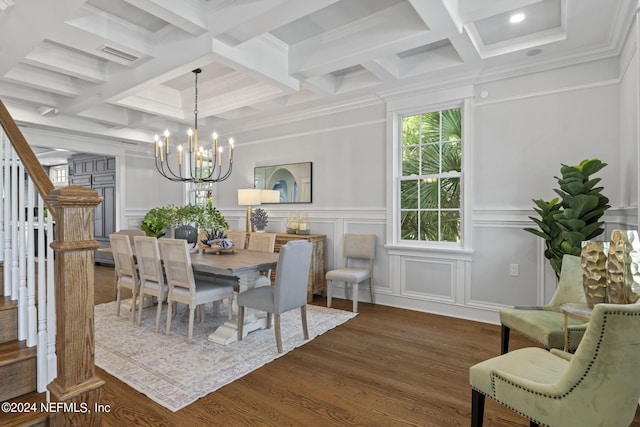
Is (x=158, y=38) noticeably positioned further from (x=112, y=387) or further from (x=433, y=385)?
(x=433, y=385)

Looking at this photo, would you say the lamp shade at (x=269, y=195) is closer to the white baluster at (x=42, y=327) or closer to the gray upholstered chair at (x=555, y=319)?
the gray upholstered chair at (x=555, y=319)

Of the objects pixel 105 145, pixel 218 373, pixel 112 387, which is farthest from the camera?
pixel 105 145

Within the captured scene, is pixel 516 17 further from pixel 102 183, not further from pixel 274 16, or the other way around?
pixel 102 183

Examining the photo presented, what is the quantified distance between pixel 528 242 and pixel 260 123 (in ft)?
13.5

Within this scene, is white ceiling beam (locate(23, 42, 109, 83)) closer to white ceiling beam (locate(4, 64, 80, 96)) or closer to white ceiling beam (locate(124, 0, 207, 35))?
white ceiling beam (locate(4, 64, 80, 96))

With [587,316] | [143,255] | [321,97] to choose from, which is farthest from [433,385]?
[321,97]

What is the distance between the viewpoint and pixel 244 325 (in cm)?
330

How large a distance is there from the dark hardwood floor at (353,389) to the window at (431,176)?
1.28m

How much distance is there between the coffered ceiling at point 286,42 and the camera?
8.64 ft

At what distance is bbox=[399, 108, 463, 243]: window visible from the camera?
407 cm

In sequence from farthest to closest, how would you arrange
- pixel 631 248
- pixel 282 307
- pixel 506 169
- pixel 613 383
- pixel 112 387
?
pixel 506 169 → pixel 282 307 → pixel 112 387 → pixel 631 248 → pixel 613 383

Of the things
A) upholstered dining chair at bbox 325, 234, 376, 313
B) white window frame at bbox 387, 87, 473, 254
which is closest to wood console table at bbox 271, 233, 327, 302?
upholstered dining chair at bbox 325, 234, 376, 313

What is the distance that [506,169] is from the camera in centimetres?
365

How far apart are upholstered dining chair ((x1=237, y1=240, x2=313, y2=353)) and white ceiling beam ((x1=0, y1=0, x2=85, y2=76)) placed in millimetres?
2370
